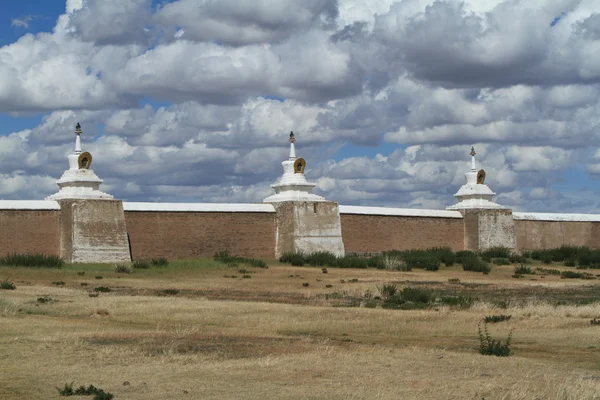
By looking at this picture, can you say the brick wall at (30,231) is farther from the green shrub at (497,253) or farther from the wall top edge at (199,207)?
the green shrub at (497,253)

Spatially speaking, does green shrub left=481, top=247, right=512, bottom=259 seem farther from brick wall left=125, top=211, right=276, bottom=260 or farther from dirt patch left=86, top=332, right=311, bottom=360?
dirt patch left=86, top=332, right=311, bottom=360

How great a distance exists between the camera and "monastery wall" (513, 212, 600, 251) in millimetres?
46281

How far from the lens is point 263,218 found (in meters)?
37.4

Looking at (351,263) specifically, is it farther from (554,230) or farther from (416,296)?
(554,230)

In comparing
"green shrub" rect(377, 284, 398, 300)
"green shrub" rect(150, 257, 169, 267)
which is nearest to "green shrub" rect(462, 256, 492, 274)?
"green shrub" rect(377, 284, 398, 300)

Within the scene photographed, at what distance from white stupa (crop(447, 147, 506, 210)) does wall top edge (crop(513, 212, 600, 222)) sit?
174cm

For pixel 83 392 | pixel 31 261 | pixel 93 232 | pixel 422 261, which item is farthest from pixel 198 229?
pixel 83 392

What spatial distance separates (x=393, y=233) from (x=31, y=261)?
16.9 metres

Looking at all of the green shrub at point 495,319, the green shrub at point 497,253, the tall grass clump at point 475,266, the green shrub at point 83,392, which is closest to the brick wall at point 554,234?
the green shrub at point 497,253

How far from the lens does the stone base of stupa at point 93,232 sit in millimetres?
31969

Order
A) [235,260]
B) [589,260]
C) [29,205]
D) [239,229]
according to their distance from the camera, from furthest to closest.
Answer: [589,260]
[239,229]
[235,260]
[29,205]

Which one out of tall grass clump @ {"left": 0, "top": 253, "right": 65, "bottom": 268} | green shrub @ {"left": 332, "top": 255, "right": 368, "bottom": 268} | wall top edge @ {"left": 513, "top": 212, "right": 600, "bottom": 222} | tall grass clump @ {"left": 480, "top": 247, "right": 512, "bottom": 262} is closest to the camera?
tall grass clump @ {"left": 0, "top": 253, "right": 65, "bottom": 268}

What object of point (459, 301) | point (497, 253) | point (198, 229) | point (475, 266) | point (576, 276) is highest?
point (198, 229)

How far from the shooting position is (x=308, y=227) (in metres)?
37.9
